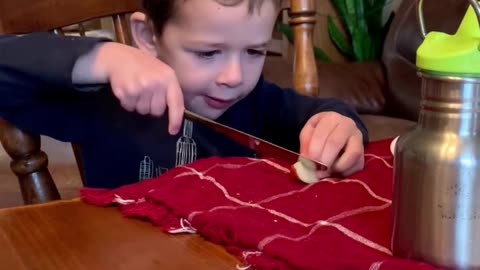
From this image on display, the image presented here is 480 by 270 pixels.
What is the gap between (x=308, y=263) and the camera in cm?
47

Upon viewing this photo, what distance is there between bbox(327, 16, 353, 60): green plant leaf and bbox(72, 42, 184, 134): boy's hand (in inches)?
88.7

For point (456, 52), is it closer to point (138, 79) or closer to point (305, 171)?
point (305, 171)

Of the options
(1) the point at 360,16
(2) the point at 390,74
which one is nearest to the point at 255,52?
(2) the point at 390,74

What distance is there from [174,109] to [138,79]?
0.07 m

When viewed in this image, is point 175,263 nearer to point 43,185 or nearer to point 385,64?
point 43,185

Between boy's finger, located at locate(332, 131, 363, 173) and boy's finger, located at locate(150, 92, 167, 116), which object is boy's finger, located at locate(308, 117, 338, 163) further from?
boy's finger, located at locate(150, 92, 167, 116)

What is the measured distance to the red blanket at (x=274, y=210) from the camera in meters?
0.49

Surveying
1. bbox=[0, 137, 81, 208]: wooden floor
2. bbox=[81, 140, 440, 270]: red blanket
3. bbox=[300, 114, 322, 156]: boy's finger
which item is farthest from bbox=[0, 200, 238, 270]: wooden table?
bbox=[0, 137, 81, 208]: wooden floor

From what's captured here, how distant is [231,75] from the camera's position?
2.76 feet

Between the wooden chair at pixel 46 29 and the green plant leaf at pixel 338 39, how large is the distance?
178 cm

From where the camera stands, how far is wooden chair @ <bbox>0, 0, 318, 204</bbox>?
0.84 meters

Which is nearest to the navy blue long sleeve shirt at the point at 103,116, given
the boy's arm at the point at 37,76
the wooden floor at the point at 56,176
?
the boy's arm at the point at 37,76

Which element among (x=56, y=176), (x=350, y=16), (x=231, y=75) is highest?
(x=231, y=75)

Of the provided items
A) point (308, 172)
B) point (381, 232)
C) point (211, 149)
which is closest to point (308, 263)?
point (381, 232)
